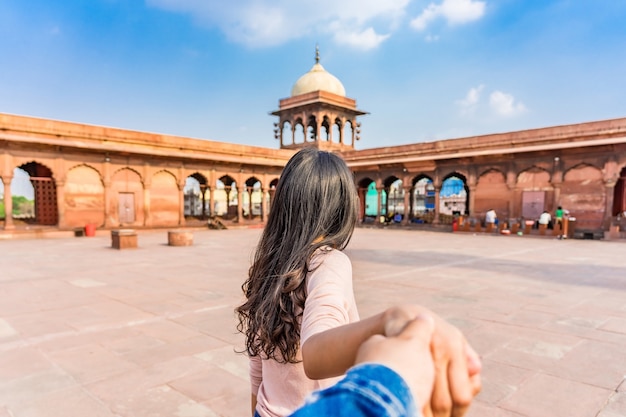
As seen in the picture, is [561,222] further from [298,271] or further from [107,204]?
[107,204]

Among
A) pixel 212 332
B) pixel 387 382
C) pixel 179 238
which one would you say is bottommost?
pixel 212 332

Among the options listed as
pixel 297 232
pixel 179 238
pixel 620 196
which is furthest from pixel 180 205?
pixel 620 196

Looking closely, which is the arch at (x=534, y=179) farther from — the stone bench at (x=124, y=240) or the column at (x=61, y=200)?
the column at (x=61, y=200)

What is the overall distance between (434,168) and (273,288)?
21.5m

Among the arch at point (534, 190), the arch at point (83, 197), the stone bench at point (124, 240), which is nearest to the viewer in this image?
the stone bench at point (124, 240)

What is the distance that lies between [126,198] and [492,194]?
1761 cm

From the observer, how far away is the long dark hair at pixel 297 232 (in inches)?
42.3

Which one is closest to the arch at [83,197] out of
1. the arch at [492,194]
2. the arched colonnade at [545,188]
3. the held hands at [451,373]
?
the arched colonnade at [545,188]

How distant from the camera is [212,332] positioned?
4078 mm

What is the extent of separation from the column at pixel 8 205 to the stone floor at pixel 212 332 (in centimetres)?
808

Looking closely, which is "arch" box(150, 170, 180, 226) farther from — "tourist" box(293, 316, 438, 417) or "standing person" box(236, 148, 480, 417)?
"tourist" box(293, 316, 438, 417)

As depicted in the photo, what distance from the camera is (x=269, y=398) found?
3.99 feet

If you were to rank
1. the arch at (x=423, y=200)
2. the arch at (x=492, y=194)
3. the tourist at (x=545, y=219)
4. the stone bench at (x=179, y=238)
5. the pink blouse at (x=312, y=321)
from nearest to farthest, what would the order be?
the pink blouse at (x=312, y=321)
the stone bench at (x=179, y=238)
the tourist at (x=545, y=219)
the arch at (x=492, y=194)
the arch at (x=423, y=200)

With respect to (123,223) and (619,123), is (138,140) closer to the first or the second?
(123,223)
